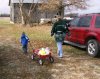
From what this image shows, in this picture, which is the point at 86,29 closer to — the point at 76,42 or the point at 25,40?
the point at 76,42

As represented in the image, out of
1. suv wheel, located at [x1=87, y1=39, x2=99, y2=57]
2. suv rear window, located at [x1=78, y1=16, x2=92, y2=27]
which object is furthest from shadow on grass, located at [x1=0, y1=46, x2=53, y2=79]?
suv rear window, located at [x1=78, y1=16, x2=92, y2=27]

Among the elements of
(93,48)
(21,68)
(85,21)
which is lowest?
(21,68)

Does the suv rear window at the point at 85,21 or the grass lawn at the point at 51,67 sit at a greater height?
the suv rear window at the point at 85,21

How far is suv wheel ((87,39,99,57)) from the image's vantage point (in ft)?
39.0

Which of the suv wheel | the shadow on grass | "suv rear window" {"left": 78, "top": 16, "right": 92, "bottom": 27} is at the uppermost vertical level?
"suv rear window" {"left": 78, "top": 16, "right": 92, "bottom": 27}

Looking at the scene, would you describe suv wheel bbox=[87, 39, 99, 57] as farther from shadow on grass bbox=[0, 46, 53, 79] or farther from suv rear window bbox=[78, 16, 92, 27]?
shadow on grass bbox=[0, 46, 53, 79]

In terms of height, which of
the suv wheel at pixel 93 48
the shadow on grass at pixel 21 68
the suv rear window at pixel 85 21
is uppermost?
the suv rear window at pixel 85 21

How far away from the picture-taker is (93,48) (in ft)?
39.9

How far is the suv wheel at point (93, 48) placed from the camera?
1188cm

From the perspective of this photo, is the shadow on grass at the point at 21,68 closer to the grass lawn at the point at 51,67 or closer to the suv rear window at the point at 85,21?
the grass lawn at the point at 51,67

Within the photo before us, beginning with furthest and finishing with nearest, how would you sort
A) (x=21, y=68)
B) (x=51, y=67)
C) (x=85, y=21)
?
(x=85, y=21), (x=51, y=67), (x=21, y=68)

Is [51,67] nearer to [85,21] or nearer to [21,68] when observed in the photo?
[21,68]

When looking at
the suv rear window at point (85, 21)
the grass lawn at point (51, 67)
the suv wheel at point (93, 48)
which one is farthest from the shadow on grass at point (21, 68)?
the suv rear window at point (85, 21)

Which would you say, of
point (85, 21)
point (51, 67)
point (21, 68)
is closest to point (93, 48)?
point (85, 21)
